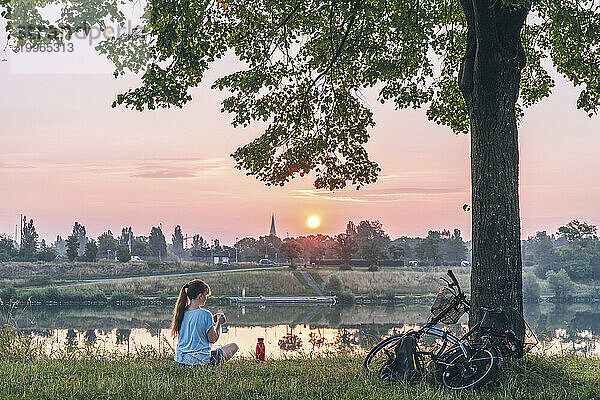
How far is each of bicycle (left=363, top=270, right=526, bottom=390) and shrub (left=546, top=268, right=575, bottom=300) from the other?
5615 cm

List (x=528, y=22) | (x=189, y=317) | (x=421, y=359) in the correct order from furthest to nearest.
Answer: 1. (x=528, y=22)
2. (x=189, y=317)
3. (x=421, y=359)

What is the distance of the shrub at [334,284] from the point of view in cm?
5815

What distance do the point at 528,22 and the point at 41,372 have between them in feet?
36.4

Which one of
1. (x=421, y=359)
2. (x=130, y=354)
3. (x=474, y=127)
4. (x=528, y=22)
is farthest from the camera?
(x=528, y=22)

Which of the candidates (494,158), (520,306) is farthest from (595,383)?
(494,158)

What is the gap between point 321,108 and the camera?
1307 cm

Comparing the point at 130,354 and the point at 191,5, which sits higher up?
the point at 191,5

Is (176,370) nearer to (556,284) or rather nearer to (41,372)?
(41,372)

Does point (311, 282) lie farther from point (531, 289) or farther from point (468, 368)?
point (468, 368)

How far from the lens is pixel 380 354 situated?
24.6 ft

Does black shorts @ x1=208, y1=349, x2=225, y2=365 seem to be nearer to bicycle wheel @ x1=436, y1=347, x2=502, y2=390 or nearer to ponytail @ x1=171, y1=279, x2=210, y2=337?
ponytail @ x1=171, y1=279, x2=210, y2=337

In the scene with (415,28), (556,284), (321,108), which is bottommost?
(556,284)

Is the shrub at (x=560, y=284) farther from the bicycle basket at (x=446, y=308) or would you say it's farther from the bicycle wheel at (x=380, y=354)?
the bicycle wheel at (x=380, y=354)

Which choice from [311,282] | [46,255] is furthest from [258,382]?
[46,255]
